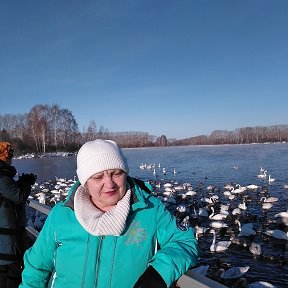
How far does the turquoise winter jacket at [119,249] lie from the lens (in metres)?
1.97

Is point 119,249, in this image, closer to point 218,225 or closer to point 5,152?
point 5,152

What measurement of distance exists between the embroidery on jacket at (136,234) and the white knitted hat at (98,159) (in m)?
0.38

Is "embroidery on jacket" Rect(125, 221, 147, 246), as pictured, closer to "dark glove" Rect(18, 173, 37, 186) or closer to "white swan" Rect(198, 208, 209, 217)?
"dark glove" Rect(18, 173, 37, 186)

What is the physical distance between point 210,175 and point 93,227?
26.9m

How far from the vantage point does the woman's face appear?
215cm

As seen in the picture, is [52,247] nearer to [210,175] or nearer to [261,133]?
[210,175]

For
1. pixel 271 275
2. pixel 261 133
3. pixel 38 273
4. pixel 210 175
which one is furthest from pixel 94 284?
pixel 261 133

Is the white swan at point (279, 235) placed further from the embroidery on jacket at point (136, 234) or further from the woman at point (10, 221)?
the embroidery on jacket at point (136, 234)

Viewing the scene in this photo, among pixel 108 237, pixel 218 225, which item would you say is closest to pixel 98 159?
pixel 108 237

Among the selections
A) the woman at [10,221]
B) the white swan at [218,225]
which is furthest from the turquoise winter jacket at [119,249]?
the white swan at [218,225]

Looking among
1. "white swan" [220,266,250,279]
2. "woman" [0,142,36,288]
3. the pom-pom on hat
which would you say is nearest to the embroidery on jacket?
"woman" [0,142,36,288]

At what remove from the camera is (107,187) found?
2.14 metres

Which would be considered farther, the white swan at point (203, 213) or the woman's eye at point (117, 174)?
the white swan at point (203, 213)

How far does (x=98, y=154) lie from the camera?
218cm
